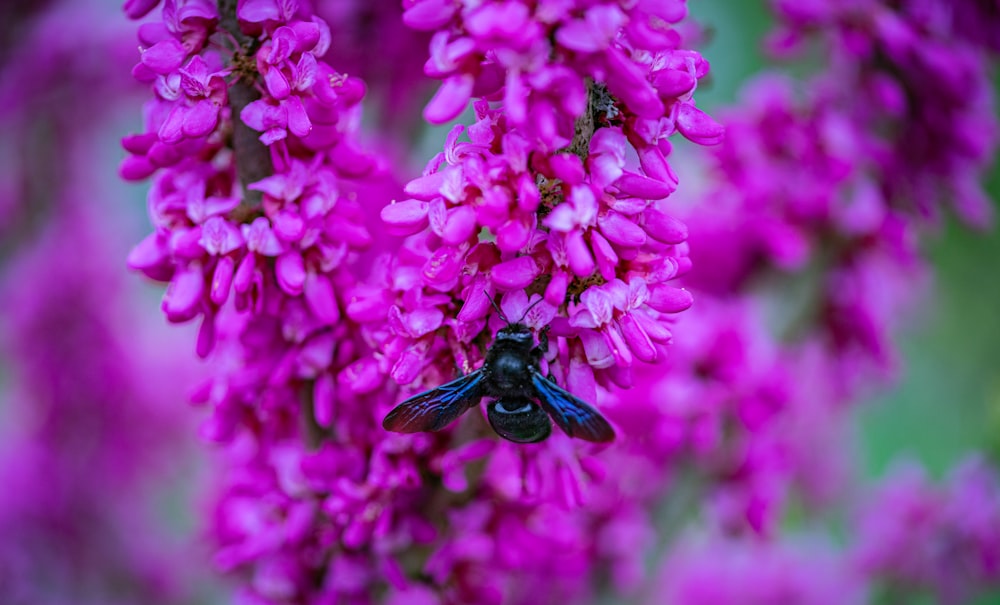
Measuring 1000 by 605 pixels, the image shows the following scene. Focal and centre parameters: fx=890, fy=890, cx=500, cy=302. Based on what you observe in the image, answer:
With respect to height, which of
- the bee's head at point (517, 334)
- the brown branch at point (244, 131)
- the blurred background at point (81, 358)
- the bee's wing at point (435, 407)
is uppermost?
the brown branch at point (244, 131)

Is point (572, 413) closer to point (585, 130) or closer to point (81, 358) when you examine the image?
point (585, 130)

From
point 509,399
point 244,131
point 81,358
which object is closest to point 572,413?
point 509,399

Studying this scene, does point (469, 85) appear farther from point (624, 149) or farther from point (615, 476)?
point (615, 476)

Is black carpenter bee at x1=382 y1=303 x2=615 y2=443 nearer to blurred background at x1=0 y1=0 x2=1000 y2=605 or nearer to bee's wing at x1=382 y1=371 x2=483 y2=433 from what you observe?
bee's wing at x1=382 y1=371 x2=483 y2=433

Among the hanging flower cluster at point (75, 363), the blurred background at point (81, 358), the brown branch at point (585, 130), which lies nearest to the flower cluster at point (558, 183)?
the brown branch at point (585, 130)

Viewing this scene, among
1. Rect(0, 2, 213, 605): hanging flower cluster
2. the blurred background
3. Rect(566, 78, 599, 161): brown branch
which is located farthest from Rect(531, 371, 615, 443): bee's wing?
Rect(0, 2, 213, 605): hanging flower cluster

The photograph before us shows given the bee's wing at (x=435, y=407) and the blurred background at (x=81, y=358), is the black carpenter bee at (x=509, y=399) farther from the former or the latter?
the blurred background at (x=81, y=358)
